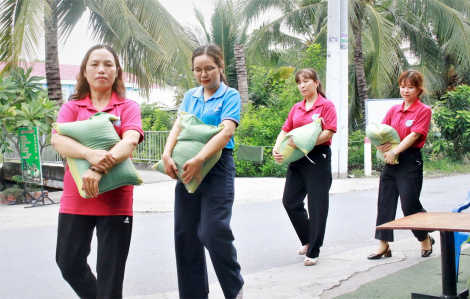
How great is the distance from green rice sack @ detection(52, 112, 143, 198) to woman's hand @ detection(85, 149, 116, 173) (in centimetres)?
5

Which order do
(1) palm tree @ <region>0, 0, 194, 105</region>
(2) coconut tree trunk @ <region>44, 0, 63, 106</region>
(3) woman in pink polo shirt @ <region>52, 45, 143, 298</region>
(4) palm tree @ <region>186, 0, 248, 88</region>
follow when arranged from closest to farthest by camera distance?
(3) woman in pink polo shirt @ <region>52, 45, 143, 298</region>, (1) palm tree @ <region>0, 0, 194, 105</region>, (2) coconut tree trunk @ <region>44, 0, 63, 106</region>, (4) palm tree @ <region>186, 0, 248, 88</region>

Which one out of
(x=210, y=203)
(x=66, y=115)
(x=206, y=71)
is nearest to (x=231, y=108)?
(x=206, y=71)

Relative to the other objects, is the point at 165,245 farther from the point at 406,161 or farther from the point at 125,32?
the point at 125,32

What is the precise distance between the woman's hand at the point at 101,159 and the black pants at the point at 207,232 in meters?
0.67

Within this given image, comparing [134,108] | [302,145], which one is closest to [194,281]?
[134,108]

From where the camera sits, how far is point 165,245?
6.01m

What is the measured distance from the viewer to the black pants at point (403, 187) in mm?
4906

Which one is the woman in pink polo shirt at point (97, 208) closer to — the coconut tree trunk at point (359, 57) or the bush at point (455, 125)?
the bush at point (455, 125)

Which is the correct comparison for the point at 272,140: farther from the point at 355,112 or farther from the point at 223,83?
the point at 223,83

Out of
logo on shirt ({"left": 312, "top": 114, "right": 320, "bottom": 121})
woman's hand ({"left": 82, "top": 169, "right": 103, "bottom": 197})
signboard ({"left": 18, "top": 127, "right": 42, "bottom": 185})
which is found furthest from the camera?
signboard ({"left": 18, "top": 127, "right": 42, "bottom": 185})

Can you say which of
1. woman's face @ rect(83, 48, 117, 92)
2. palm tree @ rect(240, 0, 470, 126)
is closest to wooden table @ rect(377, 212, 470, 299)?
woman's face @ rect(83, 48, 117, 92)

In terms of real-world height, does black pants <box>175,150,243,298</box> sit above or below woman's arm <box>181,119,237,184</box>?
below

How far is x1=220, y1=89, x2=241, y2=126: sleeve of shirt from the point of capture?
11.1ft

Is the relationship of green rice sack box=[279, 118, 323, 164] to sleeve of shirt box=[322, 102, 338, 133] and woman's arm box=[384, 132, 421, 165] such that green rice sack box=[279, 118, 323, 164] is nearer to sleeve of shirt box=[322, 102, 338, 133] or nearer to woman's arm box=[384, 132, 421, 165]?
sleeve of shirt box=[322, 102, 338, 133]
